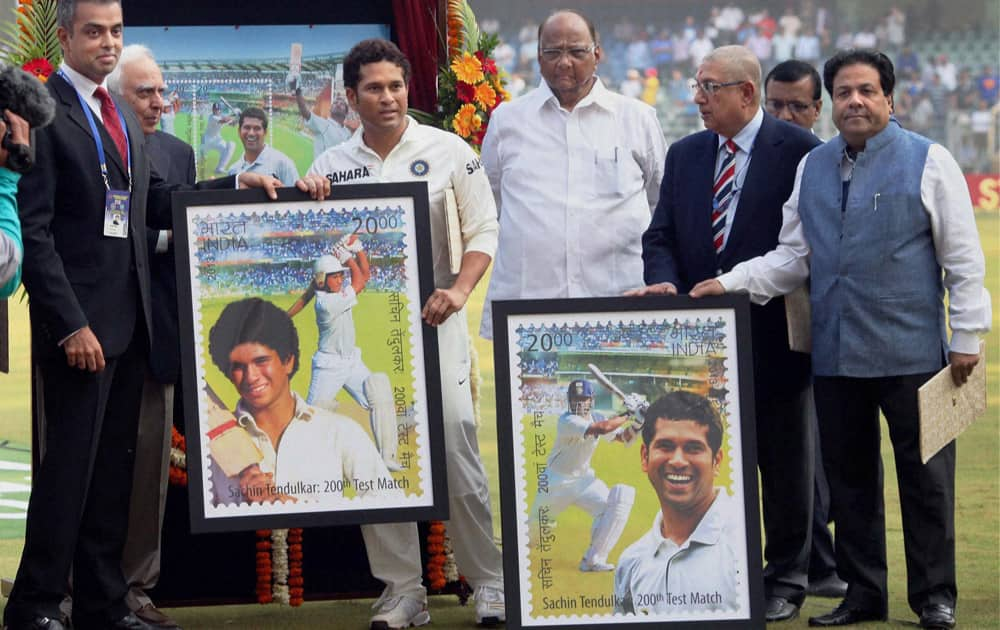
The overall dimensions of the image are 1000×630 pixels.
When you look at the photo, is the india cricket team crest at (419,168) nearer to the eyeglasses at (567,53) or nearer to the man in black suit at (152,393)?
the eyeglasses at (567,53)

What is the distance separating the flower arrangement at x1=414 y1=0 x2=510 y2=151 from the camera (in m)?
4.64

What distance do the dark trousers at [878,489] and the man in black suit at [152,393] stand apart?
179 cm

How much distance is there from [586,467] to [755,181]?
3.48ft

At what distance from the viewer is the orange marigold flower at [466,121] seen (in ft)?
15.2

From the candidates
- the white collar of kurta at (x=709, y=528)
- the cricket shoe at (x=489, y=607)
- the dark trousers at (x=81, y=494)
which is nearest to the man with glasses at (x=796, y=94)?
the white collar of kurta at (x=709, y=528)

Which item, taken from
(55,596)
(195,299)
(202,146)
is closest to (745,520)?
(195,299)

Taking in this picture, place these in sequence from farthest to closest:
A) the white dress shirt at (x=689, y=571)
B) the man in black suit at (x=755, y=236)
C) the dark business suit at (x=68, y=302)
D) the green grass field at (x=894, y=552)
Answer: the green grass field at (x=894, y=552), the man in black suit at (x=755, y=236), the dark business suit at (x=68, y=302), the white dress shirt at (x=689, y=571)

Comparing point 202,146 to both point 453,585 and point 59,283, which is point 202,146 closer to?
point 59,283

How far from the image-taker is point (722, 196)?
423cm

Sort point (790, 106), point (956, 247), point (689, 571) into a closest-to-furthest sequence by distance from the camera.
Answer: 1. point (689, 571)
2. point (956, 247)
3. point (790, 106)

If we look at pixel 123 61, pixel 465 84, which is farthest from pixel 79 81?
pixel 465 84

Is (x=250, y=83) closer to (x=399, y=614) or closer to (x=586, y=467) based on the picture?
(x=399, y=614)

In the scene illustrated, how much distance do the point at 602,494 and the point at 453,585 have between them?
1103mm

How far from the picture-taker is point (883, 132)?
3.95 metres
